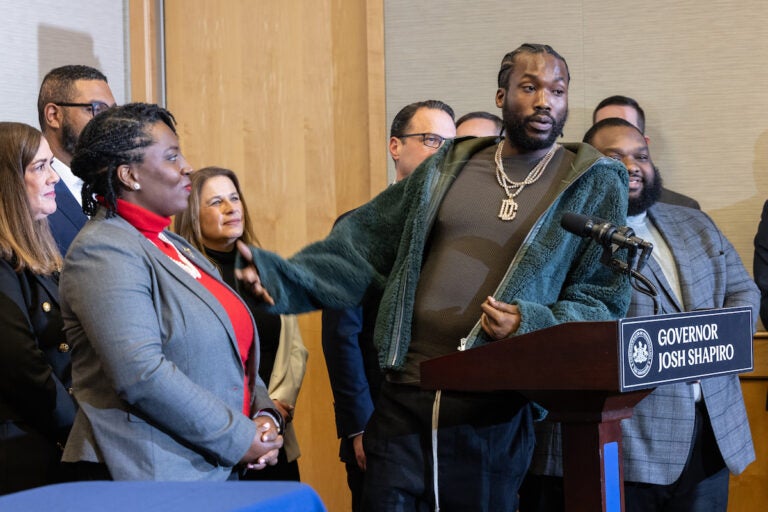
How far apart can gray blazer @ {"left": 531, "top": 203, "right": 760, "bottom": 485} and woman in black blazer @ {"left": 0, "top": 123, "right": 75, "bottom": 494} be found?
1.35 metres

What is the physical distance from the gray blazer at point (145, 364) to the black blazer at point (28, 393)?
0.37 meters

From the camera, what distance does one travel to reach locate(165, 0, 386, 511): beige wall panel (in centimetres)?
461

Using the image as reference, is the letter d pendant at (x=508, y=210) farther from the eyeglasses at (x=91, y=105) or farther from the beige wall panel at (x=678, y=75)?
the beige wall panel at (x=678, y=75)

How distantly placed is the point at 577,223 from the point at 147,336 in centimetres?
94

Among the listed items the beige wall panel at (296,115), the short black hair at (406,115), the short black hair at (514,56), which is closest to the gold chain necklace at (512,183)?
the short black hair at (514,56)

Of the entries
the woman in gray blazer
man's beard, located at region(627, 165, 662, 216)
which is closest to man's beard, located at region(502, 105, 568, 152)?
man's beard, located at region(627, 165, 662, 216)

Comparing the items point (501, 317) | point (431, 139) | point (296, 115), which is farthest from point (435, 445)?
point (296, 115)

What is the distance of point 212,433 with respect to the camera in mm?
2172

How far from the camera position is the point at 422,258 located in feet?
7.72

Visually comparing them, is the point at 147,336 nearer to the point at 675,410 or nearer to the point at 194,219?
the point at 194,219

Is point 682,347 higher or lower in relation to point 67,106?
lower

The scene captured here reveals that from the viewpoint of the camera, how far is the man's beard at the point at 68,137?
3.56m

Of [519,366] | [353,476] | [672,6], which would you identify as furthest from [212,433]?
[672,6]

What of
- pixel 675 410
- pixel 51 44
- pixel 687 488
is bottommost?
pixel 687 488
